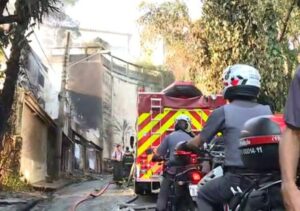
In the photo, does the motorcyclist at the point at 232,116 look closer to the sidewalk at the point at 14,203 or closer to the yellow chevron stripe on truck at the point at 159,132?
the sidewalk at the point at 14,203

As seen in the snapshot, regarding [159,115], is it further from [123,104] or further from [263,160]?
[123,104]

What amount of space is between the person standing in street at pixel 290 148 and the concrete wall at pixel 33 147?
1657cm

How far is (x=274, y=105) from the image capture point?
44.4ft

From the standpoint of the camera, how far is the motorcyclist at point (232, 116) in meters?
4.20

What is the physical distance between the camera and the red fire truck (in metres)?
12.2

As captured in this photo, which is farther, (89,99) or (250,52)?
(89,99)

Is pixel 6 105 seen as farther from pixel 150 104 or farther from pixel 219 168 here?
pixel 219 168

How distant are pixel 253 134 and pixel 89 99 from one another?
41.2 m

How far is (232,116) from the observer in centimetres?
432

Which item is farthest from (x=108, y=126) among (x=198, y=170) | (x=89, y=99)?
(x=198, y=170)

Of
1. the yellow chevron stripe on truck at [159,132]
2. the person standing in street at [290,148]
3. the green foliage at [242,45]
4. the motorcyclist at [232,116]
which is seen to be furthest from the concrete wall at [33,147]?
the person standing in street at [290,148]

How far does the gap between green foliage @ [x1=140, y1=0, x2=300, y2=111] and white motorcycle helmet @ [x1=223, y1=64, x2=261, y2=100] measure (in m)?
9.05

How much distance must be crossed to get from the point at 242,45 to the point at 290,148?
11.5m

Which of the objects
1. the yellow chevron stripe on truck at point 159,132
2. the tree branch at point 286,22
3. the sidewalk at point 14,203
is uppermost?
the tree branch at point 286,22
